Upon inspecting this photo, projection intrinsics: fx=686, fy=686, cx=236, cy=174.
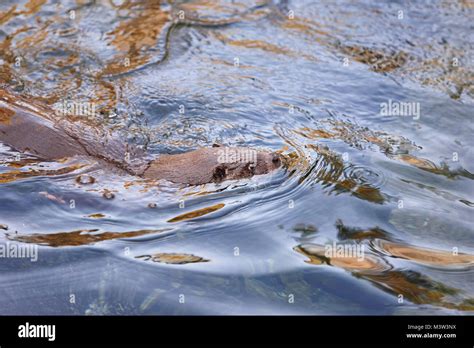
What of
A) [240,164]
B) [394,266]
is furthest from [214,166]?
[394,266]

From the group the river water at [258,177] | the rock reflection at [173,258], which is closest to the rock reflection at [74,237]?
the river water at [258,177]

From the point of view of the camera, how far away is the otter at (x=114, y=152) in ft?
17.2

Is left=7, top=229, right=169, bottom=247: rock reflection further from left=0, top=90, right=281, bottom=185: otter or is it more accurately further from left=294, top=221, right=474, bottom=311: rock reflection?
left=294, top=221, right=474, bottom=311: rock reflection

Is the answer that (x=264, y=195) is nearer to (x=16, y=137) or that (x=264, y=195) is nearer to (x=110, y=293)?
(x=110, y=293)

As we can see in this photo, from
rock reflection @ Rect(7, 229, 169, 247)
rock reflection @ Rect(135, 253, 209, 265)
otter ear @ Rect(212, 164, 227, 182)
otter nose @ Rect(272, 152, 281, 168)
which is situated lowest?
rock reflection @ Rect(135, 253, 209, 265)

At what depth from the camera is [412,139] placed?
259 inches

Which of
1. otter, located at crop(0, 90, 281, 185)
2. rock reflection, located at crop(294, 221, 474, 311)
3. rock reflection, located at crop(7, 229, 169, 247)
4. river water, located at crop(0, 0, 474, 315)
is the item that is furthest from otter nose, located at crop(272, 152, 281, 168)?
rock reflection, located at crop(7, 229, 169, 247)

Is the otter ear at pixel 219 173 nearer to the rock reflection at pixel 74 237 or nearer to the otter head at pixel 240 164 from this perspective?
the otter head at pixel 240 164

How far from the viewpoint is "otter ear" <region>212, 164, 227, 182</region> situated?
5.21 metres

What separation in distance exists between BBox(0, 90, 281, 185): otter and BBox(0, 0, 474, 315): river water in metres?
0.09

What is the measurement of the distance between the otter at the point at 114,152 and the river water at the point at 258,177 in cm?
9
